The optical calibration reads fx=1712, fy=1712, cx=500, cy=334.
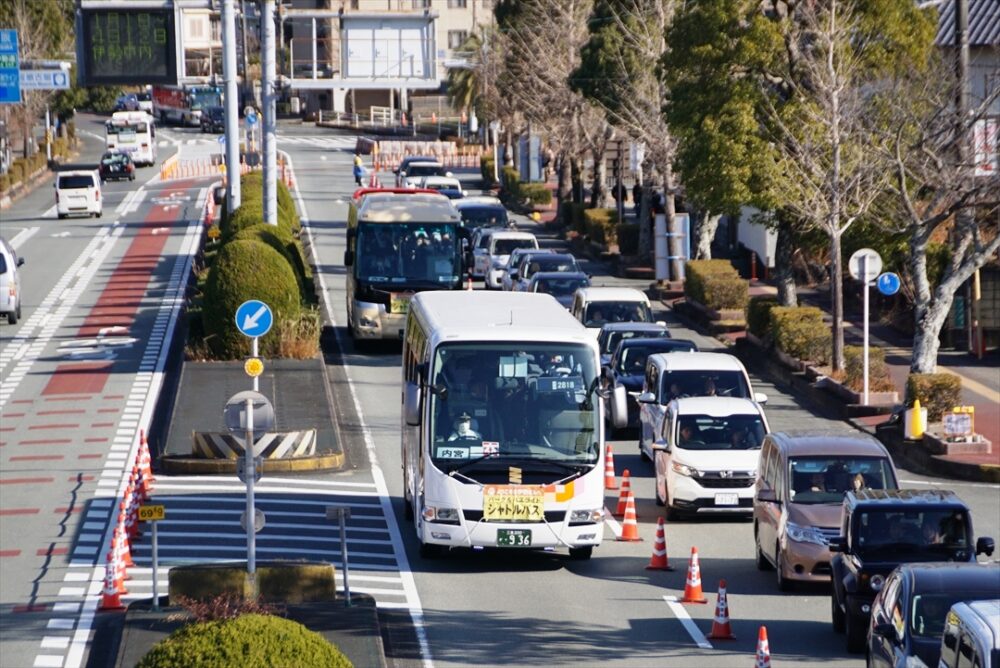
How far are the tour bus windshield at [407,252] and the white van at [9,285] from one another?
32.4 ft

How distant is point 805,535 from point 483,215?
4267 cm

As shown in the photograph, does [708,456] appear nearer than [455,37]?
Yes

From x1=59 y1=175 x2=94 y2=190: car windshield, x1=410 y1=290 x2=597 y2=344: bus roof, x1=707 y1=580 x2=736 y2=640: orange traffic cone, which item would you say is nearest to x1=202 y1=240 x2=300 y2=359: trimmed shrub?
x1=410 y1=290 x2=597 y2=344: bus roof

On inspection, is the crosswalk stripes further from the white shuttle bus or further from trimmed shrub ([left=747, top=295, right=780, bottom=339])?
trimmed shrub ([left=747, top=295, right=780, bottom=339])

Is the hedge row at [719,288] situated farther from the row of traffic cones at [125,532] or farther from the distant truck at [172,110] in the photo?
the distant truck at [172,110]

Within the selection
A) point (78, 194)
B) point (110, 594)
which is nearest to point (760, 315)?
point (110, 594)

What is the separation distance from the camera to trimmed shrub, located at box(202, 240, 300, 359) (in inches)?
1371

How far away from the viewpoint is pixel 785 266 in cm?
3972

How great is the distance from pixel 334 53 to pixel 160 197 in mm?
26394

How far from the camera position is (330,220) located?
2763 inches

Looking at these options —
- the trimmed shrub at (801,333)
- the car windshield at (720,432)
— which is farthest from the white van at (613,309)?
the car windshield at (720,432)

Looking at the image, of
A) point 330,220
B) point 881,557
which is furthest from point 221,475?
point 330,220

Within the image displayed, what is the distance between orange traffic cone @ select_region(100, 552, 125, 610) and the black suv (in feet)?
25.2

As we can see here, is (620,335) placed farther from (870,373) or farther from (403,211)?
(403,211)
